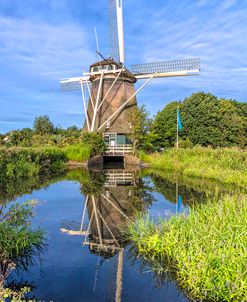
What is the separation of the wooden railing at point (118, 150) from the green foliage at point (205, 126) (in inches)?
240

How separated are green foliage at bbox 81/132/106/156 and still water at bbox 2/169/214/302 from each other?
47.0 ft

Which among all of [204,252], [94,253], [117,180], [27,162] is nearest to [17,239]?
[94,253]

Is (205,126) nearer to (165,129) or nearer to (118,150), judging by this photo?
(165,129)

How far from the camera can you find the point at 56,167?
78.6 feet

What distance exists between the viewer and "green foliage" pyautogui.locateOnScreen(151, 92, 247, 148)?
35.9 m

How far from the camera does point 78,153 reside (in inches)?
1045

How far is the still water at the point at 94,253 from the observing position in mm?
4723

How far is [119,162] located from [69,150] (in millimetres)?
7171

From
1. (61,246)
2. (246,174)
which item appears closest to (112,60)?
(246,174)

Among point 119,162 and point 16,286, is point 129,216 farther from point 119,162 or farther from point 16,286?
point 119,162

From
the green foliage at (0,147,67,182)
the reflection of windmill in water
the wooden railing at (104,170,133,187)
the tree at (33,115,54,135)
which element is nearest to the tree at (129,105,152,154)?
the green foliage at (0,147,67,182)

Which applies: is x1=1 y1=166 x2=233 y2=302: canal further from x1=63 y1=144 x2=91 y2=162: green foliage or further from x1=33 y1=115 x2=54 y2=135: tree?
x1=33 y1=115 x2=54 y2=135: tree

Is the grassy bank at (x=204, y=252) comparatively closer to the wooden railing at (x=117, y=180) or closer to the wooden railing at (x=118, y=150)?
the wooden railing at (x=117, y=180)

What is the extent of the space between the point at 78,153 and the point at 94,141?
1689 mm
